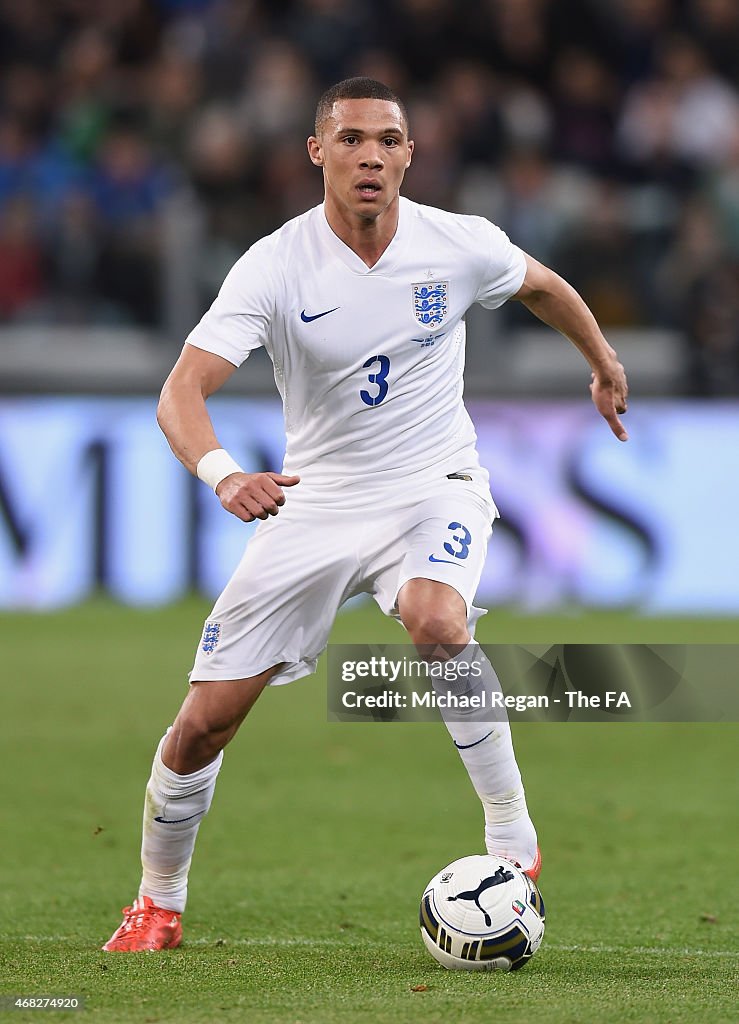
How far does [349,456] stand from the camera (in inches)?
205

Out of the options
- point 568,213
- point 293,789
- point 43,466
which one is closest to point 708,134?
point 568,213

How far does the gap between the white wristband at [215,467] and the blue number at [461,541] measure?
30.3 inches

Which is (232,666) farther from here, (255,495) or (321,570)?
(255,495)

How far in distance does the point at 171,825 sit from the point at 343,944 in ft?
2.05

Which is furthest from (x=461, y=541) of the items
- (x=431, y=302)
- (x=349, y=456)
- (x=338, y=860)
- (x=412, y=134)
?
(x=412, y=134)

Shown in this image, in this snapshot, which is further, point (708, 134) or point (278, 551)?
point (708, 134)

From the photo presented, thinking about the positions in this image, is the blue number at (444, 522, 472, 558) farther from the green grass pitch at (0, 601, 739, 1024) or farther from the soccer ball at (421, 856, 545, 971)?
the green grass pitch at (0, 601, 739, 1024)

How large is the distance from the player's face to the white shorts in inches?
35.2

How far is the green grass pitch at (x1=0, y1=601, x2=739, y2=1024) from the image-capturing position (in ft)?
14.2

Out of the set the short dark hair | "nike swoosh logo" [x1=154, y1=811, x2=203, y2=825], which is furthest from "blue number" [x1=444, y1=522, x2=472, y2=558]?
the short dark hair

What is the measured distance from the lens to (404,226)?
529 cm

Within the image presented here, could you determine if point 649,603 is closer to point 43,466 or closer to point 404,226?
point 43,466

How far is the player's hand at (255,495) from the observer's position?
4.31 m

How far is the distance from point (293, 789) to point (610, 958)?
10.1 ft
